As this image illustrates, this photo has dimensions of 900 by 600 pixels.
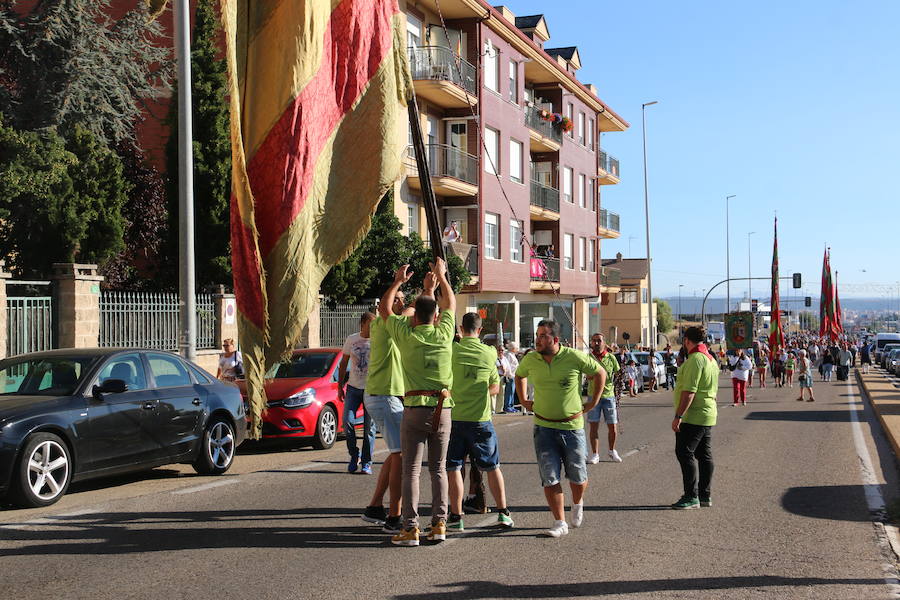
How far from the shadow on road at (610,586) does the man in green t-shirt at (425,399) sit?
3.89 feet

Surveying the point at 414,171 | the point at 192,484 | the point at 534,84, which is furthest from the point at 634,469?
the point at 534,84

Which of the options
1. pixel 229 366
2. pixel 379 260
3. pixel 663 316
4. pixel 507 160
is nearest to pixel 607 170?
pixel 507 160

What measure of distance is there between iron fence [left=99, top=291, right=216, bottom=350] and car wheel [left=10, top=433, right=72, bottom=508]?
7.89 m

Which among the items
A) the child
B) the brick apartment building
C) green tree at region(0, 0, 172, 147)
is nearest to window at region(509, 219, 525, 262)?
the brick apartment building

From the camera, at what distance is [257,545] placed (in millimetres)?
7523

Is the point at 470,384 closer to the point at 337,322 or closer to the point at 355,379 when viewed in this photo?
the point at 355,379

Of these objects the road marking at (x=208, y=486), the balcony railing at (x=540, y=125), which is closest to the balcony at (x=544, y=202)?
the balcony railing at (x=540, y=125)

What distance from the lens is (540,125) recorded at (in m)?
40.4

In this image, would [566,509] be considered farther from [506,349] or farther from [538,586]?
[506,349]

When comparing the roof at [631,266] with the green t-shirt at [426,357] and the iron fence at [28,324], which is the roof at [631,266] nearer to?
the iron fence at [28,324]

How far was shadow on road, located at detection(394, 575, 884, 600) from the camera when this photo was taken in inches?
238

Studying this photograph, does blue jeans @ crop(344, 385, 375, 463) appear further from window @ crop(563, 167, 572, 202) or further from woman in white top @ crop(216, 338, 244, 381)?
window @ crop(563, 167, 572, 202)

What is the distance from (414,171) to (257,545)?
23.5 meters

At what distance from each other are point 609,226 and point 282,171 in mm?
47105
